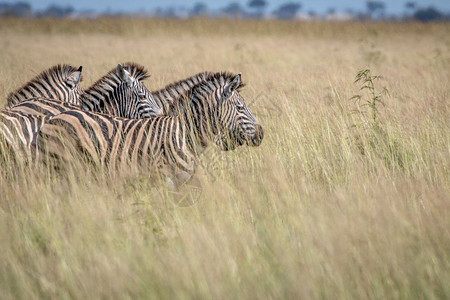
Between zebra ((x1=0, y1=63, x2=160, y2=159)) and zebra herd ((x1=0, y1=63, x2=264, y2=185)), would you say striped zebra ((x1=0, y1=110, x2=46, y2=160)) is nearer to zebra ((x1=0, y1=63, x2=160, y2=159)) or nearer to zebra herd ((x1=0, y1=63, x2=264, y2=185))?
zebra herd ((x1=0, y1=63, x2=264, y2=185))

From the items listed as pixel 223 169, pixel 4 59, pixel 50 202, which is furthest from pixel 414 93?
pixel 4 59

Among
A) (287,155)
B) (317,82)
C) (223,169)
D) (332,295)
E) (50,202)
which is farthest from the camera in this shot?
(317,82)

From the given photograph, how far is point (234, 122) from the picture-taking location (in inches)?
184

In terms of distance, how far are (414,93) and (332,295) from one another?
6.12 meters

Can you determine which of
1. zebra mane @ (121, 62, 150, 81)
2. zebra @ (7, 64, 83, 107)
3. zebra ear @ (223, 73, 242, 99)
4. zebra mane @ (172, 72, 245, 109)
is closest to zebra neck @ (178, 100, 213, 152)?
zebra mane @ (172, 72, 245, 109)

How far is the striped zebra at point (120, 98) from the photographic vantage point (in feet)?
19.8

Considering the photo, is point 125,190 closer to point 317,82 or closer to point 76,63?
point 317,82

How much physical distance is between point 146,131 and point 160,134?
116 millimetres

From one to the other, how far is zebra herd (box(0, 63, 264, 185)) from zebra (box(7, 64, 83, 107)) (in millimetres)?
728

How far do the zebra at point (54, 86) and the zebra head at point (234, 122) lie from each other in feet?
7.32

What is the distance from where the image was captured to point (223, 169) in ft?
14.3

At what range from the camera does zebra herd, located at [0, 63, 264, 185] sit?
14.1 feet

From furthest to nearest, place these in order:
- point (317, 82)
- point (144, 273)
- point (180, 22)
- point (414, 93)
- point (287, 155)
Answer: point (180, 22) → point (317, 82) → point (414, 93) → point (287, 155) → point (144, 273)

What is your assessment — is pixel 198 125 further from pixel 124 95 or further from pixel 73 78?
pixel 73 78
